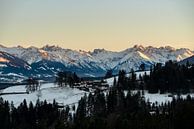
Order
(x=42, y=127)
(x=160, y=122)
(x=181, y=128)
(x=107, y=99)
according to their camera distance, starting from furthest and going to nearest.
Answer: (x=107, y=99), (x=42, y=127), (x=160, y=122), (x=181, y=128)

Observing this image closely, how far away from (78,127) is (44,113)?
233ft

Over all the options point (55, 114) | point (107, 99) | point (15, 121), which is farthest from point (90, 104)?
point (15, 121)

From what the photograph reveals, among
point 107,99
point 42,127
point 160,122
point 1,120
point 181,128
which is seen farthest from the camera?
point 107,99

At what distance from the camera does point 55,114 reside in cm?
17150

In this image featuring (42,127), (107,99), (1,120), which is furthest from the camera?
(107,99)

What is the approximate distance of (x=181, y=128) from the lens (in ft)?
302

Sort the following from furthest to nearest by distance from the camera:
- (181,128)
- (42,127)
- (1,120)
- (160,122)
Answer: (1,120)
(42,127)
(160,122)
(181,128)

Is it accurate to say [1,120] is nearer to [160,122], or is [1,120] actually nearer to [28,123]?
[28,123]

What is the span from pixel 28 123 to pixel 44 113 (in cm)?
921

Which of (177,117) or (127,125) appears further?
(127,125)

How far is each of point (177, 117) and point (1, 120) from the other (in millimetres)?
85215

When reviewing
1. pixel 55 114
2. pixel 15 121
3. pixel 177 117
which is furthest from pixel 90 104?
pixel 177 117

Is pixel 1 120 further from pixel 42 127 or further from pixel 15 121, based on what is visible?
pixel 42 127

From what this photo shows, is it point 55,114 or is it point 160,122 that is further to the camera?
point 55,114
